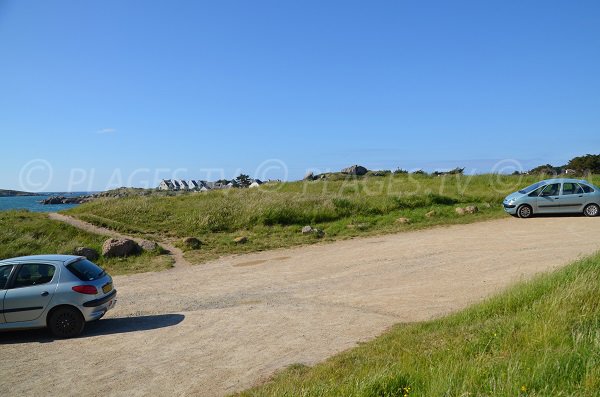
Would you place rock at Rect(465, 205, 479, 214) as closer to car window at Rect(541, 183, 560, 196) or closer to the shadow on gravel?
car window at Rect(541, 183, 560, 196)

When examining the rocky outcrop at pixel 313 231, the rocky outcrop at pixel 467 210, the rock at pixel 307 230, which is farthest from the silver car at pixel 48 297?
the rocky outcrop at pixel 467 210

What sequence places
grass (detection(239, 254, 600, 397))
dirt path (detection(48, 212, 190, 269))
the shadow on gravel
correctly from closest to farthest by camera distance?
1. grass (detection(239, 254, 600, 397))
2. the shadow on gravel
3. dirt path (detection(48, 212, 190, 269))

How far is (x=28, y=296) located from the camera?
8906 millimetres

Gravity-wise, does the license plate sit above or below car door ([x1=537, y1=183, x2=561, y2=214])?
below

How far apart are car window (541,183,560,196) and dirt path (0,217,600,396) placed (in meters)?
4.49

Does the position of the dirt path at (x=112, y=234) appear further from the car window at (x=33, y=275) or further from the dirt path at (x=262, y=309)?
the car window at (x=33, y=275)

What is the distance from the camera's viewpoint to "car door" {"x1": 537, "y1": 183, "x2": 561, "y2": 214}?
21109 mm

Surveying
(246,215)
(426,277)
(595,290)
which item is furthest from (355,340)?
(246,215)

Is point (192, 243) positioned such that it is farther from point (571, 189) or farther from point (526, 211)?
point (571, 189)

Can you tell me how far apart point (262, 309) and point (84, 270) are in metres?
3.72

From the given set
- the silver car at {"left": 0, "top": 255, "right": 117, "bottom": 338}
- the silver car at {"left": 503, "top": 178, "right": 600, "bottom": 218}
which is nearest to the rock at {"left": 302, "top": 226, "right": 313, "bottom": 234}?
the silver car at {"left": 503, "top": 178, "right": 600, "bottom": 218}

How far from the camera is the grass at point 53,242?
16047mm

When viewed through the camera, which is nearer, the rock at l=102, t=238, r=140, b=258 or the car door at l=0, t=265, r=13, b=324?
the car door at l=0, t=265, r=13, b=324

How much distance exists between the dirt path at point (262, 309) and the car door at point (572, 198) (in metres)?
4.61
